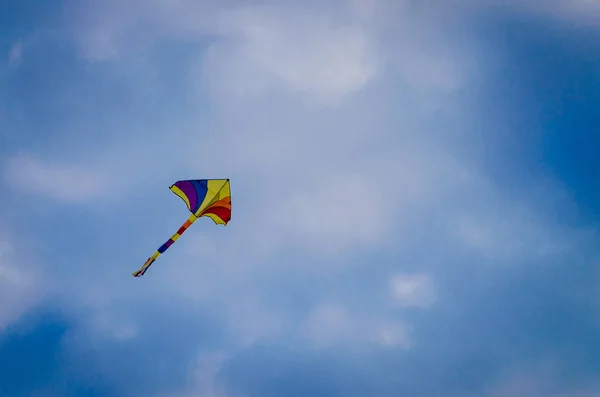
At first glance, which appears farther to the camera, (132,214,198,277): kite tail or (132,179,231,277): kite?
(132,179,231,277): kite

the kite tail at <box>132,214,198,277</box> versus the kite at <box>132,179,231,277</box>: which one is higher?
the kite at <box>132,179,231,277</box>

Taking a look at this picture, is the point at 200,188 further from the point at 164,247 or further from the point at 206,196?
the point at 164,247

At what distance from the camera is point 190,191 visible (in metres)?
29.4

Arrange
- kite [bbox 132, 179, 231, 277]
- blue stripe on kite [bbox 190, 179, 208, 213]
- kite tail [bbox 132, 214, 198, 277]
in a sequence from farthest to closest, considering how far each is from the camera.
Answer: blue stripe on kite [bbox 190, 179, 208, 213] → kite [bbox 132, 179, 231, 277] → kite tail [bbox 132, 214, 198, 277]

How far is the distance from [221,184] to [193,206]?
8.75 ft

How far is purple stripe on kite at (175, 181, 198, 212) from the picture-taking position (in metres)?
29.2

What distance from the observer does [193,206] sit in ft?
95.9

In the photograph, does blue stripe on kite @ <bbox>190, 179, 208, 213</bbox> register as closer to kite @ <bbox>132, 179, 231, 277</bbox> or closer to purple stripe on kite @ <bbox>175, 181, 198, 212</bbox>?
kite @ <bbox>132, 179, 231, 277</bbox>

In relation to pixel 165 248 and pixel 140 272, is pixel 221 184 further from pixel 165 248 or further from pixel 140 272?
pixel 140 272

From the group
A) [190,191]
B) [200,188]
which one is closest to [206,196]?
[200,188]

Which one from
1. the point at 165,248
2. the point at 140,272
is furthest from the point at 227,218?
the point at 140,272

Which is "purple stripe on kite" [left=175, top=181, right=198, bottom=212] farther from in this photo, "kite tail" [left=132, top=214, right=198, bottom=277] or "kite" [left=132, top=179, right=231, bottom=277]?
"kite tail" [left=132, top=214, right=198, bottom=277]

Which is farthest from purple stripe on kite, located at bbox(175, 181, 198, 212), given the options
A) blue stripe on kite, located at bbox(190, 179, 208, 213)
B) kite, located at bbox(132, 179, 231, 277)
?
blue stripe on kite, located at bbox(190, 179, 208, 213)

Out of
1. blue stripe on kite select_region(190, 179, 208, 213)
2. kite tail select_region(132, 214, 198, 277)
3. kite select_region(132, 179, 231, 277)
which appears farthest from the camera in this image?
blue stripe on kite select_region(190, 179, 208, 213)
